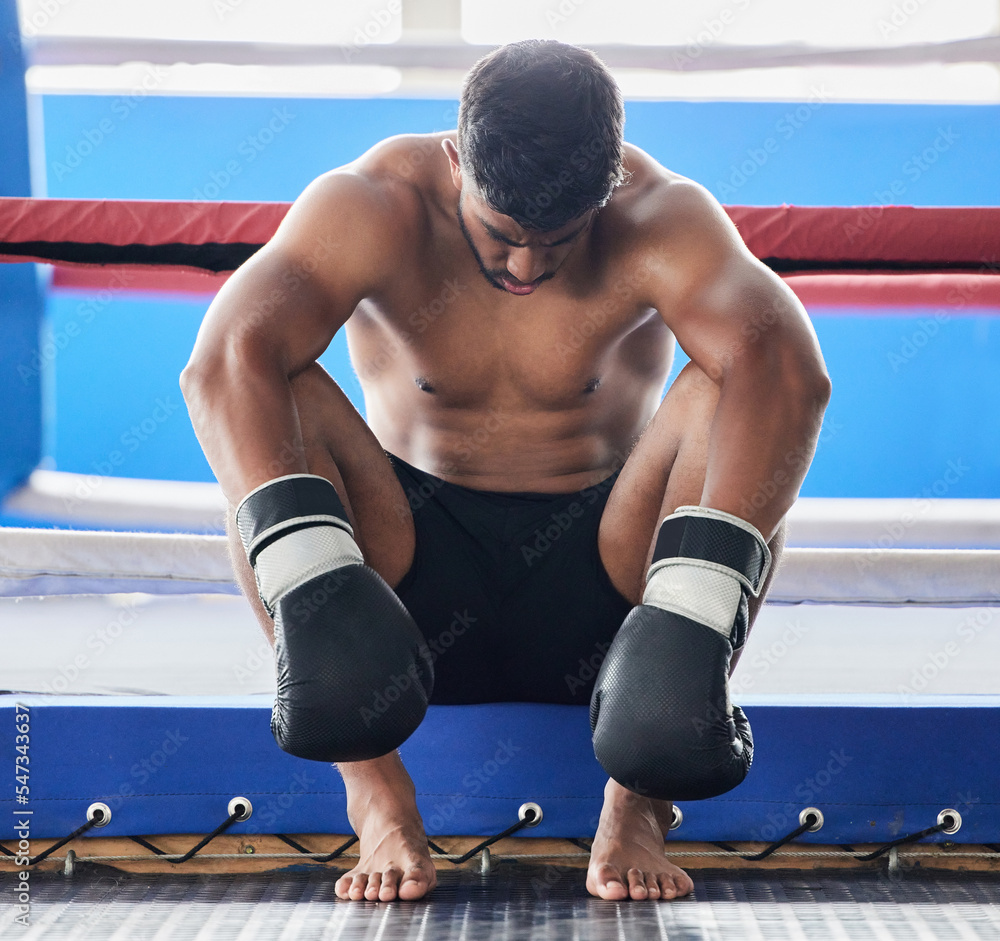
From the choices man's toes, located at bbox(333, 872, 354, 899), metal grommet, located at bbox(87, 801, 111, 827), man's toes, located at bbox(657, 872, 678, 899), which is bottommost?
metal grommet, located at bbox(87, 801, 111, 827)

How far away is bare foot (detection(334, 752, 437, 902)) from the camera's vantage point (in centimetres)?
82

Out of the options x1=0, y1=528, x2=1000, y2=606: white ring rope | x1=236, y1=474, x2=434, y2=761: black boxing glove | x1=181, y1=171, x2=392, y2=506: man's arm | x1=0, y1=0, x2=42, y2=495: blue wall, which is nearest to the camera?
x1=236, y1=474, x2=434, y2=761: black boxing glove

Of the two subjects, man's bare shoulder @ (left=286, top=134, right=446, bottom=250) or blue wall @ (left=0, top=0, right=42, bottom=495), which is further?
blue wall @ (left=0, top=0, right=42, bottom=495)

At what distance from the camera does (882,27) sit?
8.86ft

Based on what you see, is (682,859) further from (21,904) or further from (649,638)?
(21,904)

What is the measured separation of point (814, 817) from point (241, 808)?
559 mm

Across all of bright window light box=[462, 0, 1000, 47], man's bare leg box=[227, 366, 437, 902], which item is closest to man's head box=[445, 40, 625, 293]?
Answer: man's bare leg box=[227, 366, 437, 902]

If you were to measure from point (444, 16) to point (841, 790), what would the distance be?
2.45 m

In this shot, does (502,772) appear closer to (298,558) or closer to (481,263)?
(298,558)

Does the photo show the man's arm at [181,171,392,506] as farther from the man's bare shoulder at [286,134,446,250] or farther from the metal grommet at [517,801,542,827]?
the metal grommet at [517,801,542,827]

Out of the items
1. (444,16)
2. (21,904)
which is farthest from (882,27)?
(21,904)

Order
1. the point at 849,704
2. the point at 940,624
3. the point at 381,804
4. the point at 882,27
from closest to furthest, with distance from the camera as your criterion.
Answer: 1. the point at 381,804
2. the point at 849,704
3. the point at 940,624
4. the point at 882,27

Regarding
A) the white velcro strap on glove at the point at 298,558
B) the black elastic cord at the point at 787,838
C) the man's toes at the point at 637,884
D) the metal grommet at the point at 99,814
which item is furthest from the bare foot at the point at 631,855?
the metal grommet at the point at 99,814

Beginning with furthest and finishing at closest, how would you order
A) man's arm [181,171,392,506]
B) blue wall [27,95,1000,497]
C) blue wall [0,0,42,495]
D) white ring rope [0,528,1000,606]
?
blue wall [27,95,1000,497] < blue wall [0,0,42,495] < white ring rope [0,528,1000,606] < man's arm [181,171,392,506]
